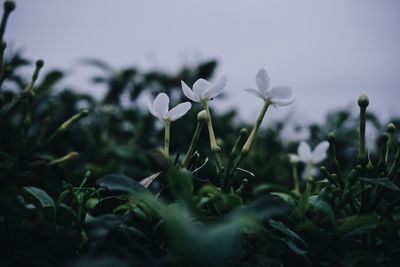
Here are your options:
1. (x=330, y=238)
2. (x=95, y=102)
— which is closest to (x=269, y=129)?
(x=95, y=102)

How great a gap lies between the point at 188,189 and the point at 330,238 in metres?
0.28

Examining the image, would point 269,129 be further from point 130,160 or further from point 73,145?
point 73,145

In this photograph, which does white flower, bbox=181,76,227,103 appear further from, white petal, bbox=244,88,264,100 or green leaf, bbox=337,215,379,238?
green leaf, bbox=337,215,379,238

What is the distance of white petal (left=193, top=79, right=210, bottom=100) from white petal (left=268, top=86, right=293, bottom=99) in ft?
0.51

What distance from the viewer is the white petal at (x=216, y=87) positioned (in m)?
0.81

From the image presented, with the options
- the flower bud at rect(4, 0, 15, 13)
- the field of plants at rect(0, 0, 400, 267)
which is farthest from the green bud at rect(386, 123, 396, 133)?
Answer: the flower bud at rect(4, 0, 15, 13)

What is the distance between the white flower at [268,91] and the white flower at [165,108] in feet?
0.54

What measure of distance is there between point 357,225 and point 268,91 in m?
0.38

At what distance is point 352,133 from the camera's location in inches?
89.0

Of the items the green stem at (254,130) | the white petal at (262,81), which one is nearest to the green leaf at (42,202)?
the green stem at (254,130)

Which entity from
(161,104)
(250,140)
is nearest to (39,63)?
(161,104)

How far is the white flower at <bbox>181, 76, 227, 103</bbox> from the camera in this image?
0.82 metres

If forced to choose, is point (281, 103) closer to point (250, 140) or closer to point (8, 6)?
point (250, 140)

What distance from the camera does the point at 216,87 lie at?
32.4 inches
